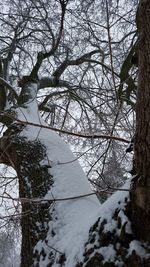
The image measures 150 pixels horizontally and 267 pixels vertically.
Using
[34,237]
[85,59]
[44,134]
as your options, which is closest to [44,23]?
[85,59]

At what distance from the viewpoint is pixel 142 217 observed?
161cm

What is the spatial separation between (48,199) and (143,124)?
25.6 inches

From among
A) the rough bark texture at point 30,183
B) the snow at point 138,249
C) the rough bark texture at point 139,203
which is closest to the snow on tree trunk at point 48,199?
the rough bark texture at point 30,183

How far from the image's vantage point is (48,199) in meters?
1.86

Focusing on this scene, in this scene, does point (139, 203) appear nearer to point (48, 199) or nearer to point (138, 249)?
point (138, 249)

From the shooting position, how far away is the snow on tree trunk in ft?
7.08

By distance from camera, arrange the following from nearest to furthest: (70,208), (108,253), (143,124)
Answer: (143,124)
(108,253)
(70,208)

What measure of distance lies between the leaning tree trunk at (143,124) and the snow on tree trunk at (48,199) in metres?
0.41

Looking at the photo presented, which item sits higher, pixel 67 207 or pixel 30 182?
pixel 30 182

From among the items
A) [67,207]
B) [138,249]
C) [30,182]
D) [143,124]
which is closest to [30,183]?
[30,182]

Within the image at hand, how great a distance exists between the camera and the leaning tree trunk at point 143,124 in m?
1.49

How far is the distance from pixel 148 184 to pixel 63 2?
3583 millimetres

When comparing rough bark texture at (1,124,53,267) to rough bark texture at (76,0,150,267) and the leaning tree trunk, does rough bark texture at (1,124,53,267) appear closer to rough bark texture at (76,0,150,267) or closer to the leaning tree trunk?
rough bark texture at (76,0,150,267)

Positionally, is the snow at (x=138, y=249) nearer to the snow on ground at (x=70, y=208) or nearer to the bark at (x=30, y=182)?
the snow on ground at (x=70, y=208)
